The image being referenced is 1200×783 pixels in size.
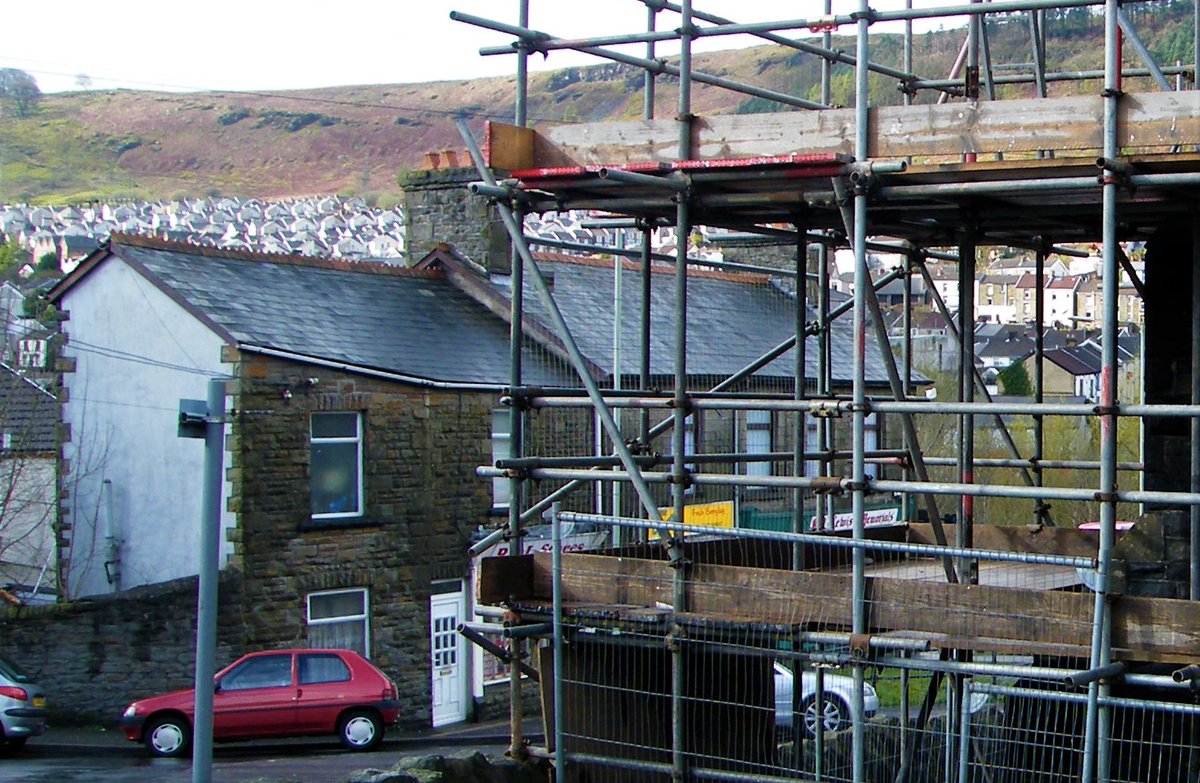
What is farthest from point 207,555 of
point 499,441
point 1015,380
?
point 1015,380

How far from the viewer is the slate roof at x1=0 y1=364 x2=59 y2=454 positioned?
105ft

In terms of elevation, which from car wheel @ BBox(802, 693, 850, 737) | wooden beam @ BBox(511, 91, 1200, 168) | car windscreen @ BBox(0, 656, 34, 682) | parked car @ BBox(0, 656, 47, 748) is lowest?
parked car @ BBox(0, 656, 47, 748)

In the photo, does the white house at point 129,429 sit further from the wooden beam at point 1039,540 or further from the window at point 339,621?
the wooden beam at point 1039,540

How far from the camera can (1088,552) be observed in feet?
37.3

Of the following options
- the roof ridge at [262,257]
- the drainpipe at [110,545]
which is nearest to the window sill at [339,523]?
the drainpipe at [110,545]

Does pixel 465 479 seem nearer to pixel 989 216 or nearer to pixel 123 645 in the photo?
pixel 123 645

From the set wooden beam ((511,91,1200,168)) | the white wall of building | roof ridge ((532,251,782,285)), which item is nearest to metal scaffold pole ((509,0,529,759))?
wooden beam ((511,91,1200,168))

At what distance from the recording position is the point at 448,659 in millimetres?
26266

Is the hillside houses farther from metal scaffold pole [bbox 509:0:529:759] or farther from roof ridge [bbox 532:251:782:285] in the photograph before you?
metal scaffold pole [bbox 509:0:529:759]

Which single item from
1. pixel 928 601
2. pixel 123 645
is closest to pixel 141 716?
pixel 123 645

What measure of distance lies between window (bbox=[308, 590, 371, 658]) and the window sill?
1.04 metres

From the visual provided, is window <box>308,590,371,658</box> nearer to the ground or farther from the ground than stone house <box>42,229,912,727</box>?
nearer to the ground

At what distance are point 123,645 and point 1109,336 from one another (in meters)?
19.1

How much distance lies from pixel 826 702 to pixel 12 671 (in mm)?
12885
